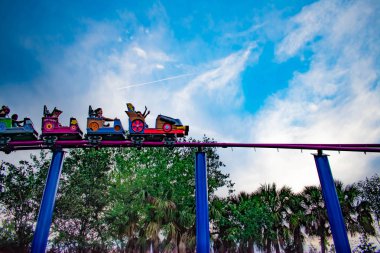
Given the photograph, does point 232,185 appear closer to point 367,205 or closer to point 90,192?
point 367,205

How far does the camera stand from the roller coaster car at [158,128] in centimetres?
1174

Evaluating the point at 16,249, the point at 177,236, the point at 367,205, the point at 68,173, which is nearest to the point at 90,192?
the point at 68,173

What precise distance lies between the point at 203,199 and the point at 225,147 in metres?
2.38

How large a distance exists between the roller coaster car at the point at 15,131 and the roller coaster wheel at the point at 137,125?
412 cm

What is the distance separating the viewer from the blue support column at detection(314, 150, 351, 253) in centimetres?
902

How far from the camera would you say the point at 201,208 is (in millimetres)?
10234

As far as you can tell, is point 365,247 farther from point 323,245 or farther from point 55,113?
point 55,113

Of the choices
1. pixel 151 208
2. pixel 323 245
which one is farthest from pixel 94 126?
pixel 323 245

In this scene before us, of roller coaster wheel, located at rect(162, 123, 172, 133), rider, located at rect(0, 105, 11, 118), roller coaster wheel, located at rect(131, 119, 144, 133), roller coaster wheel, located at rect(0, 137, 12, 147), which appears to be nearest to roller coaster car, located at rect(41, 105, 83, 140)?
roller coaster wheel, located at rect(0, 137, 12, 147)

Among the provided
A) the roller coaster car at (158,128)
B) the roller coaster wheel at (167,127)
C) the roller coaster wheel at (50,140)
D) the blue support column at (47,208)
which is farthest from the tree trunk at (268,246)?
the roller coaster wheel at (50,140)

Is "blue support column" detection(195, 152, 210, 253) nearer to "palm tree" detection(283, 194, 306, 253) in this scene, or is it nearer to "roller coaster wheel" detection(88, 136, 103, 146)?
"roller coaster wheel" detection(88, 136, 103, 146)

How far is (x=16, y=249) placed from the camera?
56.3 ft

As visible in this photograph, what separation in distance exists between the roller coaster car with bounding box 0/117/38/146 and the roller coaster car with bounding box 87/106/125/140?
242 centimetres

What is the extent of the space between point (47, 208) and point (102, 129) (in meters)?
3.48
